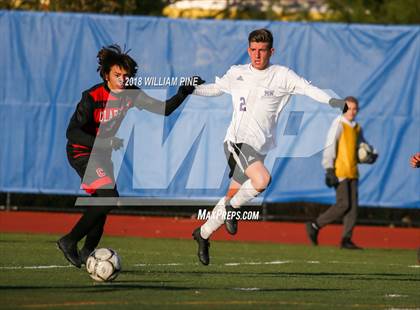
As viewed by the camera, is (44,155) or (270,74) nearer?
(270,74)

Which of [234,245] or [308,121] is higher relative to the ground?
[308,121]

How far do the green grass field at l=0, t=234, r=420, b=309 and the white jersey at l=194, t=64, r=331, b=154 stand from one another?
1397 millimetres

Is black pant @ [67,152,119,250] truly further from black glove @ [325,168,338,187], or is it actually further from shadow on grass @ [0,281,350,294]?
black glove @ [325,168,338,187]

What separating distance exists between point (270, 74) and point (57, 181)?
7997mm

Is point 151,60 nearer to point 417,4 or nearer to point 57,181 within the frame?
point 57,181

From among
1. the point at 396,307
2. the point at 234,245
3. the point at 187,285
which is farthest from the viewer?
the point at 234,245

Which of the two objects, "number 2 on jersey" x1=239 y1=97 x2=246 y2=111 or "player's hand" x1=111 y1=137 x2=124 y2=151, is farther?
"number 2 on jersey" x1=239 y1=97 x2=246 y2=111

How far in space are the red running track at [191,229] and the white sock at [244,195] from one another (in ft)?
20.8

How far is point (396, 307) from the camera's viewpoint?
9188 millimetres

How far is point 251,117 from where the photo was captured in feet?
41.0

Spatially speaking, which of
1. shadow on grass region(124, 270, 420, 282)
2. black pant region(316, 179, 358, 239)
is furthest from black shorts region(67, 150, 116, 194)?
black pant region(316, 179, 358, 239)

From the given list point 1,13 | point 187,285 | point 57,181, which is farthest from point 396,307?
point 1,13

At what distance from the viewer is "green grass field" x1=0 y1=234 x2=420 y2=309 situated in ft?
29.6

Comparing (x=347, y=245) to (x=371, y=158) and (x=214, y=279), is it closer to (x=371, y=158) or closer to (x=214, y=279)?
(x=371, y=158)
